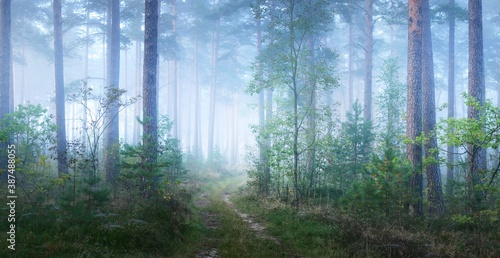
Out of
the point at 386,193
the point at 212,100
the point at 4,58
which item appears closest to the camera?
the point at 386,193

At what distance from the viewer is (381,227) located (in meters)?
7.14

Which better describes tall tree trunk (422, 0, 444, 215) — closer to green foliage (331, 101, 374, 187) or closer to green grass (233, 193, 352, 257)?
green foliage (331, 101, 374, 187)

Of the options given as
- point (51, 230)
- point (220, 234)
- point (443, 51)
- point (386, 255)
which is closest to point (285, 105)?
point (220, 234)

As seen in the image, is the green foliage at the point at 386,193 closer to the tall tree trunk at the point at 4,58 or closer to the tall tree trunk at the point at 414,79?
the tall tree trunk at the point at 414,79

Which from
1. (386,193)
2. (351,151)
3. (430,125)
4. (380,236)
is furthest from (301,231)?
(430,125)

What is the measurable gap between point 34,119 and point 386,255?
11701mm

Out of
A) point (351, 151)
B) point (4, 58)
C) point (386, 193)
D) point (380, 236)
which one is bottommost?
point (380, 236)

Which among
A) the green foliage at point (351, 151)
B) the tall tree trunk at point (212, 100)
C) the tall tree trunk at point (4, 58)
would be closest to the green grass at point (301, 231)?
the green foliage at point (351, 151)

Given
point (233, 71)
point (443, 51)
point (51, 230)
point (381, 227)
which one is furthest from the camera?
point (233, 71)

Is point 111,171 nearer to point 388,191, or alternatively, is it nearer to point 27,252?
point 27,252

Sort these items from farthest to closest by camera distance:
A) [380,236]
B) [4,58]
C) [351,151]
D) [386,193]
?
1. [4,58]
2. [351,151]
3. [386,193]
4. [380,236]

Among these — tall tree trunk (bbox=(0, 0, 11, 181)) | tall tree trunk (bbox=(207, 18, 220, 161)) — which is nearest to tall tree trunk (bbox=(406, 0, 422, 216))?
tall tree trunk (bbox=(0, 0, 11, 181))

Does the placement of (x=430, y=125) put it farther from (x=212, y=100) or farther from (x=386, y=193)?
(x=212, y=100)

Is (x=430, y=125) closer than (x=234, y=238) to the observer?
No
